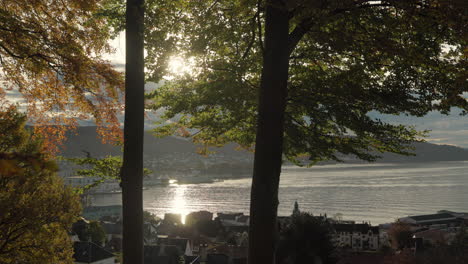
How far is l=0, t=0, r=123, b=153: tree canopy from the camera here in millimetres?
10695

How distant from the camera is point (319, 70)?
13289 millimetres

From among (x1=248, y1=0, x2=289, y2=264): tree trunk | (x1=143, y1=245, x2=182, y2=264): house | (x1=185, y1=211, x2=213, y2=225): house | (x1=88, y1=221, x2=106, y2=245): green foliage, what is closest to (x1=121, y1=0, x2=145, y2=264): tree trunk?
(x1=248, y1=0, x2=289, y2=264): tree trunk

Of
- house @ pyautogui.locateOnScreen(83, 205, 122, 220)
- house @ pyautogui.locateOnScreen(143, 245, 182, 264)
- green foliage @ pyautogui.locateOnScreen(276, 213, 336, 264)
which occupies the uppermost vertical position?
green foliage @ pyautogui.locateOnScreen(276, 213, 336, 264)

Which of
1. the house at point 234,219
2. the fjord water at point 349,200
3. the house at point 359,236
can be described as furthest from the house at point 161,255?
the fjord water at point 349,200

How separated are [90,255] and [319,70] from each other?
40.1m

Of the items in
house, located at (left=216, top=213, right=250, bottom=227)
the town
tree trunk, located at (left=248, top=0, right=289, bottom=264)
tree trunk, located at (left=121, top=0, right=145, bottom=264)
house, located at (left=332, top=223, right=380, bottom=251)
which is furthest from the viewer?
house, located at (left=216, top=213, right=250, bottom=227)

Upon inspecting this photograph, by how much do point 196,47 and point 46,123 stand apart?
5.14 meters

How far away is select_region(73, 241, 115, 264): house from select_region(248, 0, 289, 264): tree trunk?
136 feet

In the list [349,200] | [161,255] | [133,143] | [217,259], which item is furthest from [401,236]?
[349,200]

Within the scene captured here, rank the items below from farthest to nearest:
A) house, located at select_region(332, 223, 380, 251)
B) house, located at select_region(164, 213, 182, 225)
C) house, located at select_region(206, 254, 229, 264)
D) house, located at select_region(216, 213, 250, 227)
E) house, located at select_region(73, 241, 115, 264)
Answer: house, located at select_region(164, 213, 182, 225) < house, located at select_region(216, 213, 250, 227) < house, located at select_region(332, 223, 380, 251) < house, located at select_region(206, 254, 229, 264) < house, located at select_region(73, 241, 115, 264)

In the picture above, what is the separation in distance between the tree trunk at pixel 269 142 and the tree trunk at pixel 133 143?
2189mm

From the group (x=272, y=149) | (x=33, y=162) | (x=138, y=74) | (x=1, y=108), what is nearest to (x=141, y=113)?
(x=138, y=74)

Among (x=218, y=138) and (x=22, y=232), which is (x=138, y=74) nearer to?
(x=218, y=138)

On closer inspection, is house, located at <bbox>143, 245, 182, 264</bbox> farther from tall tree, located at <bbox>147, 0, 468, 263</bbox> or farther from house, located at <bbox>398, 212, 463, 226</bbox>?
house, located at <bbox>398, 212, 463, 226</bbox>
